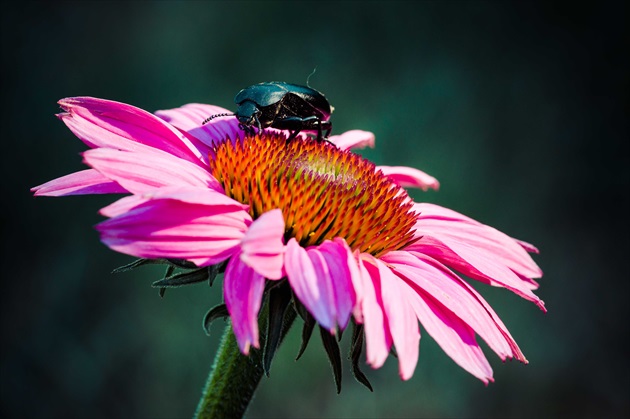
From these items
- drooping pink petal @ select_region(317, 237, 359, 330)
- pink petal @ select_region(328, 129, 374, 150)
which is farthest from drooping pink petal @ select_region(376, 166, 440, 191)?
drooping pink petal @ select_region(317, 237, 359, 330)

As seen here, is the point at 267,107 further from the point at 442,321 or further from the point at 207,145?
the point at 442,321

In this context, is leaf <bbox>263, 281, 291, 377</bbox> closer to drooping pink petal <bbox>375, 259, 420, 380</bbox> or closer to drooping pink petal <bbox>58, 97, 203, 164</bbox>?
drooping pink petal <bbox>375, 259, 420, 380</bbox>

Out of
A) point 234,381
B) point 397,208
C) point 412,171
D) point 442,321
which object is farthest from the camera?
point 412,171

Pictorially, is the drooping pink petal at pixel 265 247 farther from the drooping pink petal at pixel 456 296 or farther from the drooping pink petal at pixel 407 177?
the drooping pink petal at pixel 407 177

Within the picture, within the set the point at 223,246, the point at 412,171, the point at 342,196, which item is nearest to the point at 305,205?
the point at 342,196

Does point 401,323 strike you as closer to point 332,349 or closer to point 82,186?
point 332,349

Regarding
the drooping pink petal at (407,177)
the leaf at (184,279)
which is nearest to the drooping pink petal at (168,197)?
the leaf at (184,279)

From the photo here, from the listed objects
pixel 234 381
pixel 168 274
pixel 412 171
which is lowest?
pixel 234 381
